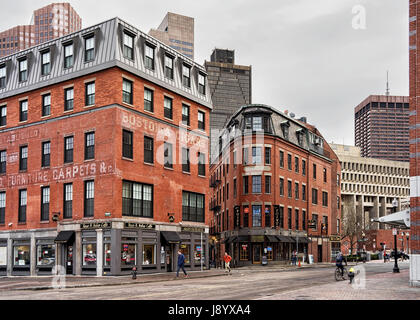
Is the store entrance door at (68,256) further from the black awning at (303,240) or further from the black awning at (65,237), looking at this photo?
the black awning at (303,240)

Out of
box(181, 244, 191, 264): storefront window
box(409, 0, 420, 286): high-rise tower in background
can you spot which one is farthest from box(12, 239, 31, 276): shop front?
box(409, 0, 420, 286): high-rise tower in background

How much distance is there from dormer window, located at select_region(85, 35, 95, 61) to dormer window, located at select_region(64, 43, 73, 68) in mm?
1637

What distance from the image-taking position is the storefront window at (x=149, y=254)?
3979 centimetres

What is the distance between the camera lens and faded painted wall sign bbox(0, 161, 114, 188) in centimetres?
3797

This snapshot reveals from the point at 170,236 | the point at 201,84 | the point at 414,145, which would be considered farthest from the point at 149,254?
the point at 414,145

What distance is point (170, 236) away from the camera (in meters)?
42.0

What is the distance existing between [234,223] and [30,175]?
1029 inches

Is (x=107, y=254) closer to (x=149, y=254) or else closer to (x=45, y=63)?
(x=149, y=254)

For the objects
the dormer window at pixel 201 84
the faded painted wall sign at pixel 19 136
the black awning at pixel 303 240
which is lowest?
the black awning at pixel 303 240

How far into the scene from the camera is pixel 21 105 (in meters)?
44.3

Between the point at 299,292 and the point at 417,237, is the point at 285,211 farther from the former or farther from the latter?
the point at 299,292

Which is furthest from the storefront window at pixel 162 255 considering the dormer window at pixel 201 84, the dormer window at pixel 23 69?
the dormer window at pixel 23 69

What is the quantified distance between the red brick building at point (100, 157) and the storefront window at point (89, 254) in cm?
7

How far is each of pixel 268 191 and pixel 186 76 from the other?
19.3 meters
